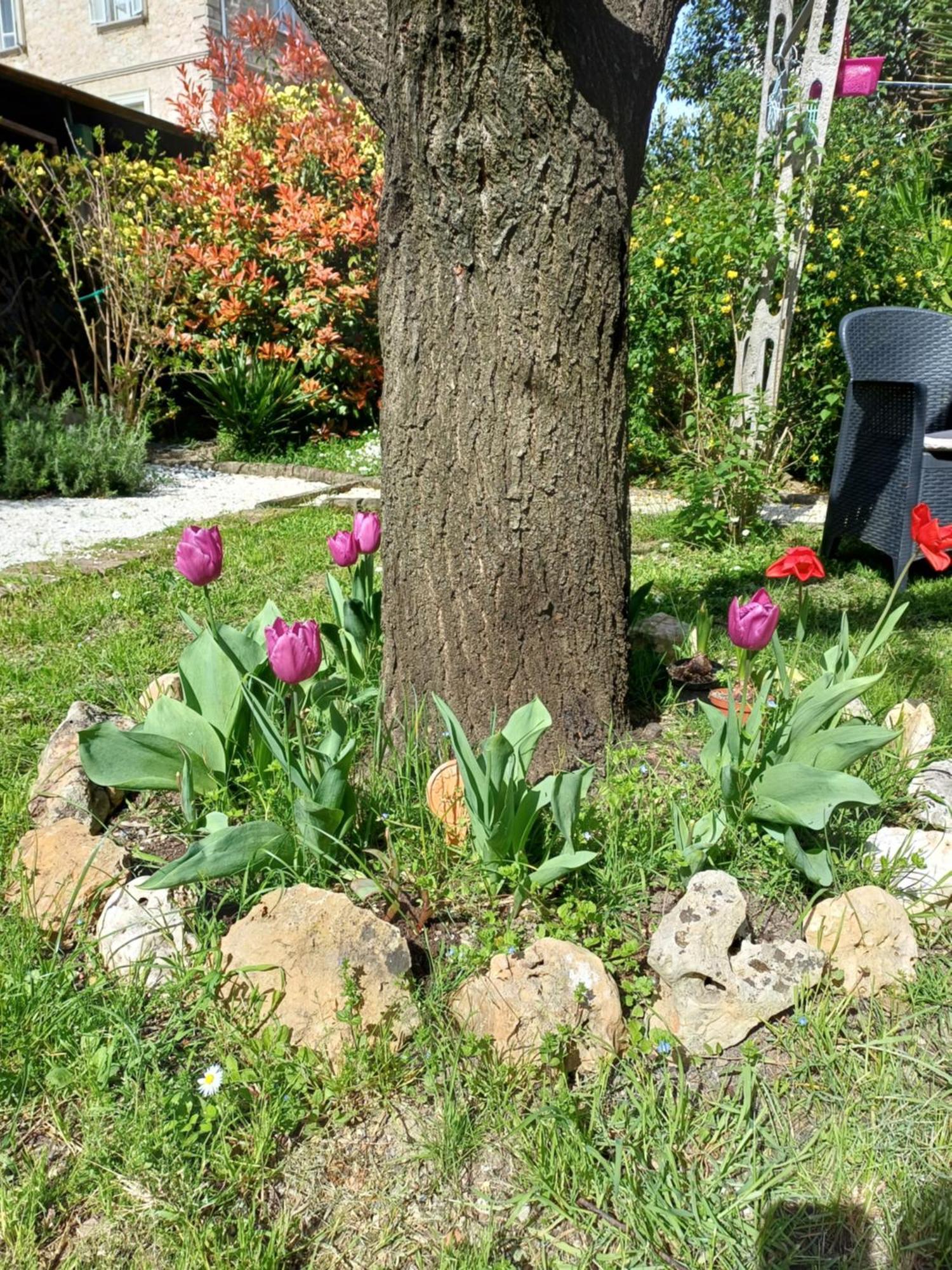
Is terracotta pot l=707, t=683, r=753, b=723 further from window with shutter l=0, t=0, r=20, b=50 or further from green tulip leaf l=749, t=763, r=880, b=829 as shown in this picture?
window with shutter l=0, t=0, r=20, b=50

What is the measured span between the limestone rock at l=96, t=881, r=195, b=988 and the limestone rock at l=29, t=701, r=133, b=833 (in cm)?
31

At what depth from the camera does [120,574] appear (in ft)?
13.2

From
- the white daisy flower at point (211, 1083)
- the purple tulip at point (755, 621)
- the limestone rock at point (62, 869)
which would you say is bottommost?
the white daisy flower at point (211, 1083)

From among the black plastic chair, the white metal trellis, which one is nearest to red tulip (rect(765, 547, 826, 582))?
the black plastic chair

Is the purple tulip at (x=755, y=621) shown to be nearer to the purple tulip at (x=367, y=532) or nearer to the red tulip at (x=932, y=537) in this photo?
the red tulip at (x=932, y=537)

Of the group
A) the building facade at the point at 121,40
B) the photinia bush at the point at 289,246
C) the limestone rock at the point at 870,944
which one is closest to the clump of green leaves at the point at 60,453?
the photinia bush at the point at 289,246

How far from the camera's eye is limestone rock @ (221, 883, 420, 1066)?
1414mm

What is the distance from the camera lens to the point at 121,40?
16.8 m

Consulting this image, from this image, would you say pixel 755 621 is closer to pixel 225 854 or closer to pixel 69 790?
pixel 225 854

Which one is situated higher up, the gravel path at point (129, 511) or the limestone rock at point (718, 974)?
the limestone rock at point (718, 974)

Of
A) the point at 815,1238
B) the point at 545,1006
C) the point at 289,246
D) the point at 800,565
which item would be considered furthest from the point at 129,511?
the point at 815,1238

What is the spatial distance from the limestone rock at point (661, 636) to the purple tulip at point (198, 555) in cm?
122

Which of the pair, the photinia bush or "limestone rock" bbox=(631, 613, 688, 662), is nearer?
"limestone rock" bbox=(631, 613, 688, 662)

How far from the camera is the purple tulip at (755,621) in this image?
1.60 m
